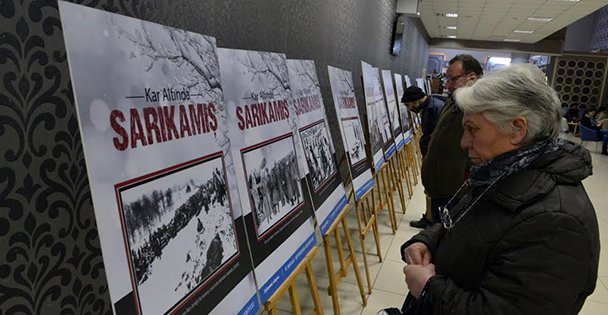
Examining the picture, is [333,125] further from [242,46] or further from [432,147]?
[242,46]

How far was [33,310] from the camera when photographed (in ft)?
3.48

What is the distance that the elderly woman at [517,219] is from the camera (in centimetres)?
103

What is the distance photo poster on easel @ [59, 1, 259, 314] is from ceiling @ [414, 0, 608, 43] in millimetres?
9377

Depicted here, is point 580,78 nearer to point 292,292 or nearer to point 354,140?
point 354,140

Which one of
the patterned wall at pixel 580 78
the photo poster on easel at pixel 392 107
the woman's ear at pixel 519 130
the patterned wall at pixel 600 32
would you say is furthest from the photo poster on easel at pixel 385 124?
the patterned wall at pixel 600 32

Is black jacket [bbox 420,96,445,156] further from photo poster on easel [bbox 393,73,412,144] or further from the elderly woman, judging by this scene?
the elderly woman

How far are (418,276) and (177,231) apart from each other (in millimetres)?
772

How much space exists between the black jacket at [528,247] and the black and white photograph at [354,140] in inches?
58.6

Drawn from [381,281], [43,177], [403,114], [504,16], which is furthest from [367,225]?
[504,16]

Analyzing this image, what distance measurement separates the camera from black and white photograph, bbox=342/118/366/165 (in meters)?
2.69

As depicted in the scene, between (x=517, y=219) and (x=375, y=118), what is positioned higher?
(x=375, y=118)

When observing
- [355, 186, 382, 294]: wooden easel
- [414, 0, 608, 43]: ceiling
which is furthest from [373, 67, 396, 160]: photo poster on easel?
[414, 0, 608, 43]: ceiling

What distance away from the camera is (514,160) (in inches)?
45.6

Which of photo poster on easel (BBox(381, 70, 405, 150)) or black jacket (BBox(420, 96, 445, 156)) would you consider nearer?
black jacket (BBox(420, 96, 445, 156))
